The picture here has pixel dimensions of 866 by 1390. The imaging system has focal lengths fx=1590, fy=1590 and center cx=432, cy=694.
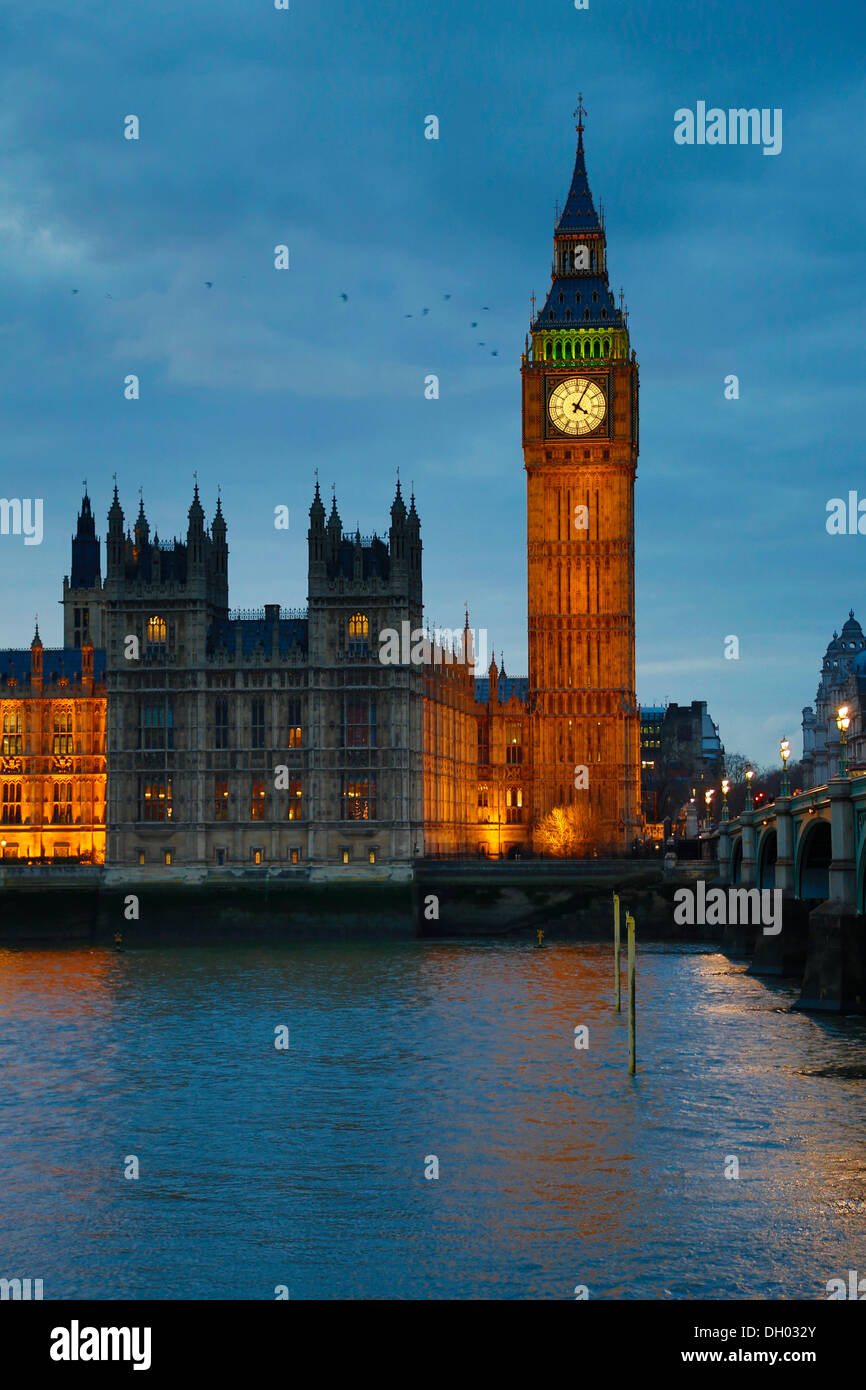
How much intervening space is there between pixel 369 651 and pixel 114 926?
21.3 m

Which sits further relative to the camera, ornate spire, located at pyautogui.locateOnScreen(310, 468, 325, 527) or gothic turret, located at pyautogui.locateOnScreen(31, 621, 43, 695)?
gothic turret, located at pyautogui.locateOnScreen(31, 621, 43, 695)

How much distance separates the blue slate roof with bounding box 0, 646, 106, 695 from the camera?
362 feet

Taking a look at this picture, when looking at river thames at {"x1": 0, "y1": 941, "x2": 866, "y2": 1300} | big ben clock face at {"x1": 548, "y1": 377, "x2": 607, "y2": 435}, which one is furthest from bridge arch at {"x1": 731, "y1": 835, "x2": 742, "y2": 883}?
big ben clock face at {"x1": 548, "y1": 377, "x2": 607, "y2": 435}

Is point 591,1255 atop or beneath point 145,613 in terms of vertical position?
beneath

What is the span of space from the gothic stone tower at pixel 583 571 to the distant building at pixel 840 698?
639 inches

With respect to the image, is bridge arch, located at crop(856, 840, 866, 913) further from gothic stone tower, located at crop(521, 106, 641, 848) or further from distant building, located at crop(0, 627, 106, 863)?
gothic stone tower, located at crop(521, 106, 641, 848)

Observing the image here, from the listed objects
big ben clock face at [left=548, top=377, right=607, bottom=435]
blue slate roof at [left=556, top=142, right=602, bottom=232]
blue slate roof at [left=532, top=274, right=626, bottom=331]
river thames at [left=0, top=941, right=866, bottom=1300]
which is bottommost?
river thames at [left=0, top=941, right=866, bottom=1300]

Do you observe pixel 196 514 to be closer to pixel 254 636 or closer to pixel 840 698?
pixel 254 636

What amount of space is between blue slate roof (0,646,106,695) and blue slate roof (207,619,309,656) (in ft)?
55.2

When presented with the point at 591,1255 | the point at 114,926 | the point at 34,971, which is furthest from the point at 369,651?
the point at 591,1255

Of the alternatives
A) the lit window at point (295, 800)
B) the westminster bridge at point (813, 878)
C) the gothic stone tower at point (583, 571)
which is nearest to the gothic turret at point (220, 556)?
the lit window at point (295, 800)

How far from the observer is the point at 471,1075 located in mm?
42219
